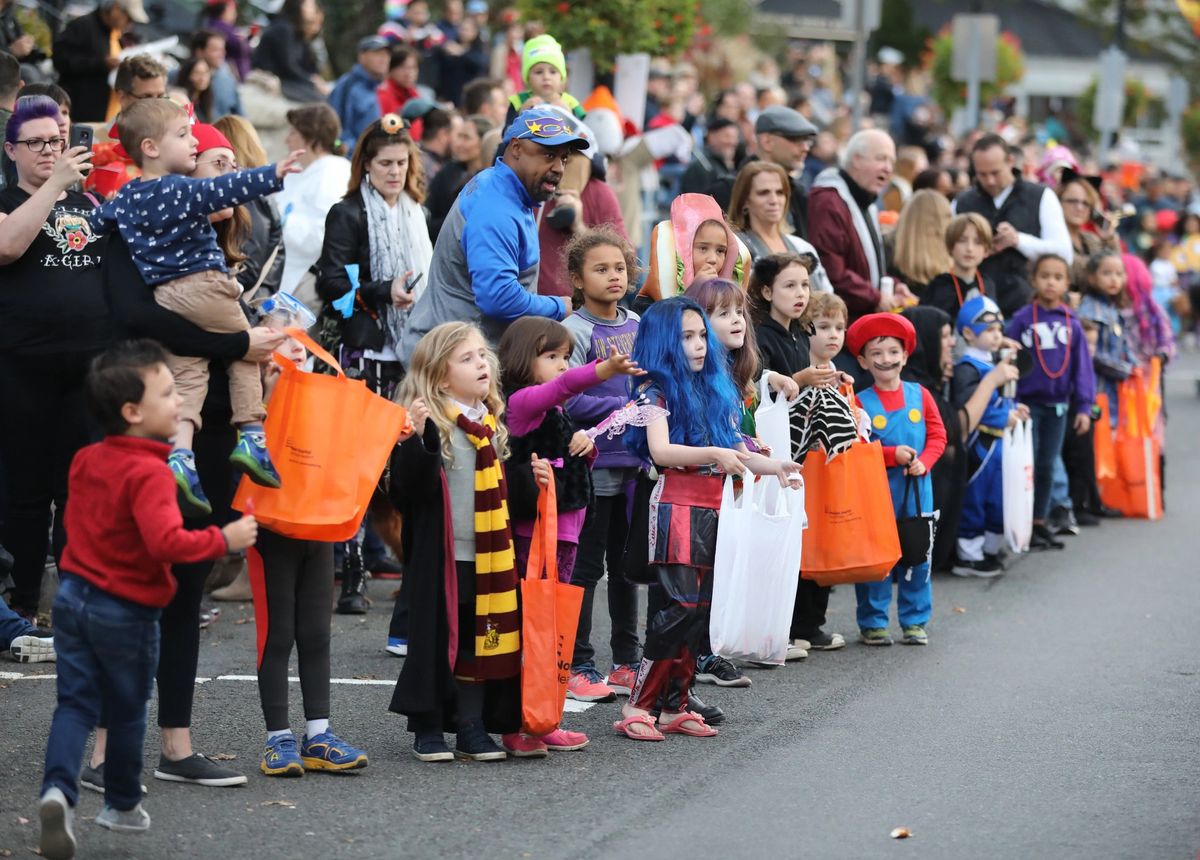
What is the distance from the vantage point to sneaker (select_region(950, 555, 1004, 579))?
430 inches

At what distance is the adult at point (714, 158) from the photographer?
Result: 13.5 meters

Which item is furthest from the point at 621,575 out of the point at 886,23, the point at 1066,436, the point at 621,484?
the point at 886,23

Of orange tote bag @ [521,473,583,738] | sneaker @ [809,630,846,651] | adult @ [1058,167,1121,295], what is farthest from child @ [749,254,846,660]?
adult @ [1058,167,1121,295]

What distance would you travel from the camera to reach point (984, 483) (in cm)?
1103

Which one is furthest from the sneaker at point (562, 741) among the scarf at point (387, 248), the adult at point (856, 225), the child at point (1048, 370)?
the child at point (1048, 370)

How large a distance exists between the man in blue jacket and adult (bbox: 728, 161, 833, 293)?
519cm

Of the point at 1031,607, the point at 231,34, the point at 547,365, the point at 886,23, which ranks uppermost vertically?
the point at 886,23

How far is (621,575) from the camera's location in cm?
761

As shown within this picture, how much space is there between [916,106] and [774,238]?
18.1 metres

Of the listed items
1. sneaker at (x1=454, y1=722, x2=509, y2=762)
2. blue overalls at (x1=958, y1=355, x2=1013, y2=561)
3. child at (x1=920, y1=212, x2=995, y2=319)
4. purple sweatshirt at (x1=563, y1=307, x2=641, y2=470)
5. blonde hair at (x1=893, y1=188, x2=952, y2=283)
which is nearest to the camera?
sneaker at (x1=454, y1=722, x2=509, y2=762)

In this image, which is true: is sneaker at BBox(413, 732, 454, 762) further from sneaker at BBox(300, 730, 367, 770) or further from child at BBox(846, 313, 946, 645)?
child at BBox(846, 313, 946, 645)

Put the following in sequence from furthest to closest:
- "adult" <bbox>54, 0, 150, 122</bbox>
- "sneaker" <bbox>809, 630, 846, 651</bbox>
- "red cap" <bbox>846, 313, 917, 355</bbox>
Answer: "adult" <bbox>54, 0, 150, 122</bbox> → "red cap" <bbox>846, 313, 917, 355</bbox> → "sneaker" <bbox>809, 630, 846, 651</bbox>

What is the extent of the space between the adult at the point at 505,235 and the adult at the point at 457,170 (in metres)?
2.87

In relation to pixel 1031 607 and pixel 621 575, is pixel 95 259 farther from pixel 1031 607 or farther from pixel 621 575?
pixel 1031 607
